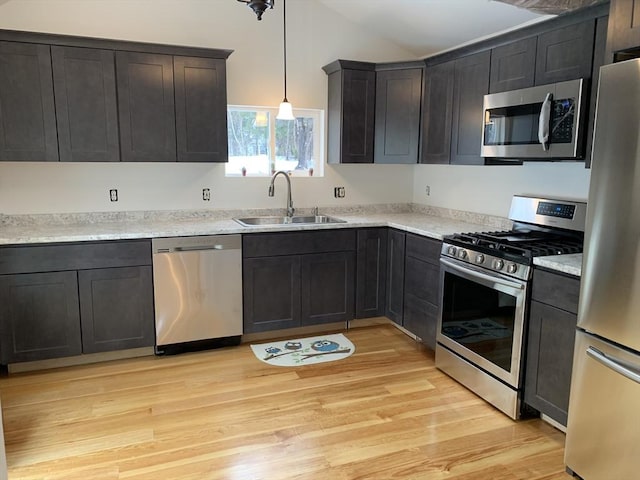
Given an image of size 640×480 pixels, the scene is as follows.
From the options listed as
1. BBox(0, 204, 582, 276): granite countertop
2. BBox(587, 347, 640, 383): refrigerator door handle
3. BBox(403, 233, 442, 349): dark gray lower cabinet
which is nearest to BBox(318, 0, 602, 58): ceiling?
BBox(0, 204, 582, 276): granite countertop

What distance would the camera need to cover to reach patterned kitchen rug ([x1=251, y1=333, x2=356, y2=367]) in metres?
3.42

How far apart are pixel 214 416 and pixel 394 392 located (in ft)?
3.66

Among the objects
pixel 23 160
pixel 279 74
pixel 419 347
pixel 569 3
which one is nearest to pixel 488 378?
pixel 419 347

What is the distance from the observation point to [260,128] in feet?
13.7

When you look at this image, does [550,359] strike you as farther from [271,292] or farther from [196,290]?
[196,290]

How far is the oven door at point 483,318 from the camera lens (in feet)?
A: 8.53

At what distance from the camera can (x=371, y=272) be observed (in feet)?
13.0

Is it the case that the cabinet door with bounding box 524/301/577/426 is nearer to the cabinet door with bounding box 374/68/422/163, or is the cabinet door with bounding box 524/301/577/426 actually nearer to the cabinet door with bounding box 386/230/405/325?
the cabinet door with bounding box 386/230/405/325

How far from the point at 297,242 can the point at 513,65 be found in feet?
6.35

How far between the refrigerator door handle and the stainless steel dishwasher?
2367 mm

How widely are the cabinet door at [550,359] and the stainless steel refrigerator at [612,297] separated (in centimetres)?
20

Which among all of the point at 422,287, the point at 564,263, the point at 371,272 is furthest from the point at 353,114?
the point at 564,263

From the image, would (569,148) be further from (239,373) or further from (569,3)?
(239,373)

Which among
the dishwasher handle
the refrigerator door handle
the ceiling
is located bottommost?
the refrigerator door handle
